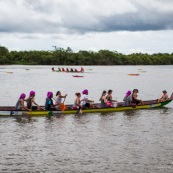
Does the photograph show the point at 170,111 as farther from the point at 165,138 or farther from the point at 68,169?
the point at 68,169

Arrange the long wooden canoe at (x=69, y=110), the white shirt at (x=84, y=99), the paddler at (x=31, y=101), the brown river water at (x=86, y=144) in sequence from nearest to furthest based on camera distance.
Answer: the brown river water at (x=86, y=144) → the long wooden canoe at (x=69, y=110) → the paddler at (x=31, y=101) → the white shirt at (x=84, y=99)

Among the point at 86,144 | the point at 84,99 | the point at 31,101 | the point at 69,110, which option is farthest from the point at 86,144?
the point at 84,99

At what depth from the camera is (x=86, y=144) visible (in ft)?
62.0

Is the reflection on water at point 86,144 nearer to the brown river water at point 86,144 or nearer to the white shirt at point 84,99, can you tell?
the brown river water at point 86,144

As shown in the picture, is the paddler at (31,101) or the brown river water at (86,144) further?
the paddler at (31,101)

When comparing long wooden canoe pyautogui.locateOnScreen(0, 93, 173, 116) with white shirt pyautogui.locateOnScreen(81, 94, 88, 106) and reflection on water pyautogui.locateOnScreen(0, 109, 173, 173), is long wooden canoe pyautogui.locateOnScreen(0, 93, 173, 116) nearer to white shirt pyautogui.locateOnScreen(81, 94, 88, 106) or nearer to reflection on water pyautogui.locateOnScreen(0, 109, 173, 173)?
reflection on water pyautogui.locateOnScreen(0, 109, 173, 173)

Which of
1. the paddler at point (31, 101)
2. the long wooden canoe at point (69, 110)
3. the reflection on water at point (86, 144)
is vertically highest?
the paddler at point (31, 101)

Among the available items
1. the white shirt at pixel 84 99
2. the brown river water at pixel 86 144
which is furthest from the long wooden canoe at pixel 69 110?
the white shirt at pixel 84 99

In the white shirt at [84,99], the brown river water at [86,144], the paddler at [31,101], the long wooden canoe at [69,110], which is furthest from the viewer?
the white shirt at [84,99]

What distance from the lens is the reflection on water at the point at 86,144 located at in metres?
15.4

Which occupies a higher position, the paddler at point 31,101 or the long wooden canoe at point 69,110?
the paddler at point 31,101

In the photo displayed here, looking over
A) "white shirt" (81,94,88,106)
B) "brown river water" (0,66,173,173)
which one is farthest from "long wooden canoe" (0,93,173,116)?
"white shirt" (81,94,88,106)

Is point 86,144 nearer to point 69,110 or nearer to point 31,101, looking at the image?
point 31,101

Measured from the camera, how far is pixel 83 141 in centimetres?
Answer: 1956
